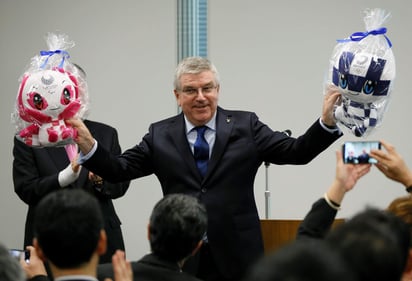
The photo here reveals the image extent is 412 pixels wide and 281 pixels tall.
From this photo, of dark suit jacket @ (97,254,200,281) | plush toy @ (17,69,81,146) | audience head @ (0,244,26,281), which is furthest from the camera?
plush toy @ (17,69,81,146)

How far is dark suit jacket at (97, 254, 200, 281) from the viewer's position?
90.8 inches

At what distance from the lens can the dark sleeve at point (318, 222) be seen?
2.36 m

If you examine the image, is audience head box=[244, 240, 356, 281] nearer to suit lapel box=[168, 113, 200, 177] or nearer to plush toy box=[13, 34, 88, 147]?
suit lapel box=[168, 113, 200, 177]

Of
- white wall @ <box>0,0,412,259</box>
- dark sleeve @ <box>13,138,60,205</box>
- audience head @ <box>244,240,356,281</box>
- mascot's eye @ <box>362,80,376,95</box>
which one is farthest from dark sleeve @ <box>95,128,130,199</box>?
audience head @ <box>244,240,356,281</box>

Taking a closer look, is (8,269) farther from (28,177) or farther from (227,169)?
(28,177)

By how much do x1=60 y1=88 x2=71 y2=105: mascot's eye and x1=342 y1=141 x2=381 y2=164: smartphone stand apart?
1383 millimetres

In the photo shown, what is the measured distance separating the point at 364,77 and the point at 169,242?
1182 mm

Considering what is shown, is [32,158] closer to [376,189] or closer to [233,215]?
[233,215]

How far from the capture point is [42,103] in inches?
136

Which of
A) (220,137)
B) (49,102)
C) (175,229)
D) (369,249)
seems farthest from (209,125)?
(369,249)

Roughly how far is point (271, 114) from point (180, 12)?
0.96 metres

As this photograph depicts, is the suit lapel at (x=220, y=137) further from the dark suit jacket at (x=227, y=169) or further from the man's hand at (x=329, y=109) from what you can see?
the man's hand at (x=329, y=109)

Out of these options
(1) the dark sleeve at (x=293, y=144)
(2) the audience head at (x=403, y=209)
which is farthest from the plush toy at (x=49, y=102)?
(2) the audience head at (x=403, y=209)

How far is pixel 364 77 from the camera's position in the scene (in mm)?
3137
